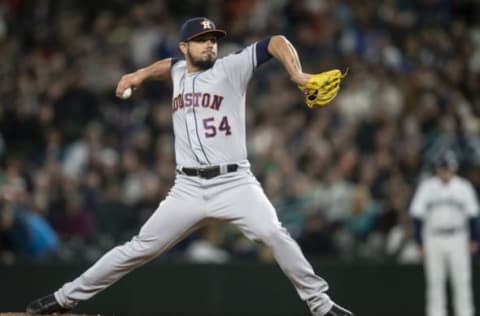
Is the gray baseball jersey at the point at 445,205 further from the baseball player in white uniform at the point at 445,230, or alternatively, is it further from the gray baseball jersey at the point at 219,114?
the gray baseball jersey at the point at 219,114

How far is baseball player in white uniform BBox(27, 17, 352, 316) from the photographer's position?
6766 mm

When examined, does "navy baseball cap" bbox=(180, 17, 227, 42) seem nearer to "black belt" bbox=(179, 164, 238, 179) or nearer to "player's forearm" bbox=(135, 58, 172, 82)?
"player's forearm" bbox=(135, 58, 172, 82)

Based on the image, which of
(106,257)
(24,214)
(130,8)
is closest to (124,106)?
(130,8)

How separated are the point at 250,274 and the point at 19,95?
4.33m

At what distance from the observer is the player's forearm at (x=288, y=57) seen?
641 centimetres

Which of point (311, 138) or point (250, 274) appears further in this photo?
point (311, 138)

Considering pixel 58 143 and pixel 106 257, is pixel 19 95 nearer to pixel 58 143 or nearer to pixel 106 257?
pixel 58 143

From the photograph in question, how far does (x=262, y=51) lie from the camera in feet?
22.2

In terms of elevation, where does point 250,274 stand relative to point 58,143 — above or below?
below

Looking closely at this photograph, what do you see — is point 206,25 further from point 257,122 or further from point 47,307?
point 257,122

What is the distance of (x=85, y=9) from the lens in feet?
51.0

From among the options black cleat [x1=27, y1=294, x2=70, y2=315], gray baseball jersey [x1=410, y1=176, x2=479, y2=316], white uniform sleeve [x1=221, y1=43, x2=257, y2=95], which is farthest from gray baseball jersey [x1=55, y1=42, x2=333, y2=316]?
gray baseball jersey [x1=410, y1=176, x2=479, y2=316]

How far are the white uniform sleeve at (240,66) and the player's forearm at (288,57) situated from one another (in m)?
0.18

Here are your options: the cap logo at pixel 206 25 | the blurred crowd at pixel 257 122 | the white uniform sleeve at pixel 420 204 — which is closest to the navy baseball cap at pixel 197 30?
the cap logo at pixel 206 25
